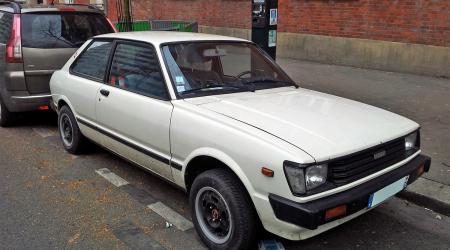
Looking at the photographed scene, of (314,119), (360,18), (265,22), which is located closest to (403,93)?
(360,18)

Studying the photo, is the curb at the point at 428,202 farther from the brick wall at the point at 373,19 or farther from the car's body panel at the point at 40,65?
the brick wall at the point at 373,19

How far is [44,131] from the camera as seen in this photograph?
6.39 m

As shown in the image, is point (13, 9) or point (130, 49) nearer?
point (130, 49)

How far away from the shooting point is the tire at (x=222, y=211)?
2998mm

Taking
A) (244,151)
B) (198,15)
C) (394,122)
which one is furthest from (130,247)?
(198,15)

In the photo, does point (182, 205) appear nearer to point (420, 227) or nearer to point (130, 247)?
point (130, 247)

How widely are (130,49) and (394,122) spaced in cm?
247

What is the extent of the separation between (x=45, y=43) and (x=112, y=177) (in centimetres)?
249

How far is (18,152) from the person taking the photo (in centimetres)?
547

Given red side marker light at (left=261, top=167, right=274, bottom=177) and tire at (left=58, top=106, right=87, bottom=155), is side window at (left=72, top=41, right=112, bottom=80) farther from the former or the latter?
red side marker light at (left=261, top=167, right=274, bottom=177)

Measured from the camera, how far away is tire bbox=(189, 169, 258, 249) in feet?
9.84

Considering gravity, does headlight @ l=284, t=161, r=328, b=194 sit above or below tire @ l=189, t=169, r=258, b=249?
above

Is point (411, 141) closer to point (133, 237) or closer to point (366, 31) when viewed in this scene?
point (133, 237)

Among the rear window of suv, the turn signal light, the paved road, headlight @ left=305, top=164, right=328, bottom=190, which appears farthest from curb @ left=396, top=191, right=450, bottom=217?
the rear window of suv
